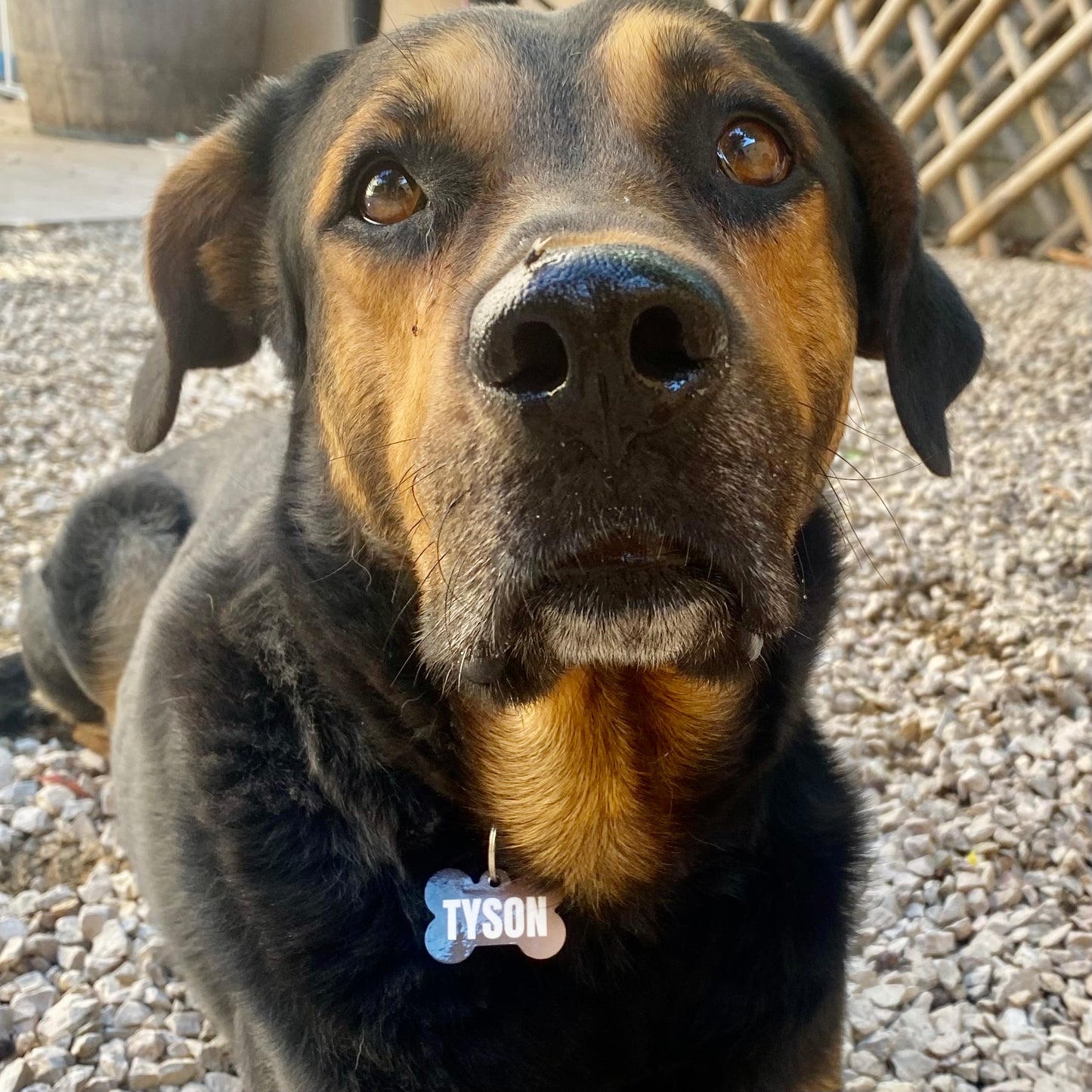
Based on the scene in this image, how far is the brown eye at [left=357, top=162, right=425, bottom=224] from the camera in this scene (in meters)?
1.92

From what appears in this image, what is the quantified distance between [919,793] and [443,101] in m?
2.28

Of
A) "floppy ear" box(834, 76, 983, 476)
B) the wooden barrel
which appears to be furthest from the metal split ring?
the wooden barrel

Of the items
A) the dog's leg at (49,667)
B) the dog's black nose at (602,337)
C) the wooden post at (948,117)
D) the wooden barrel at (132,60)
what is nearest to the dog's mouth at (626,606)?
the dog's black nose at (602,337)

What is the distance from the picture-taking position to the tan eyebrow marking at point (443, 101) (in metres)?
1.86

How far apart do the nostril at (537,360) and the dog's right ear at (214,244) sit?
1.15 m

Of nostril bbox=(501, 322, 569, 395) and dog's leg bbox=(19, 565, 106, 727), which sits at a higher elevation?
nostril bbox=(501, 322, 569, 395)

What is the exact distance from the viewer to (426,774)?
6.06ft

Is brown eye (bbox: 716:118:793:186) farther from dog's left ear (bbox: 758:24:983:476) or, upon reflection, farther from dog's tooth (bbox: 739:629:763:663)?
dog's tooth (bbox: 739:629:763:663)

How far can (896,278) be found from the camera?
2240 mm

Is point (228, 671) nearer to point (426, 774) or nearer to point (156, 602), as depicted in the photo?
point (426, 774)

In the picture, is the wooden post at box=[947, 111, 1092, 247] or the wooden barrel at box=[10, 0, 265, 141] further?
the wooden barrel at box=[10, 0, 265, 141]

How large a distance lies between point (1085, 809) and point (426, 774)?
2.06 metres

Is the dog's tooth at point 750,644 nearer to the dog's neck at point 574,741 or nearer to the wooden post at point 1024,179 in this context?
the dog's neck at point 574,741

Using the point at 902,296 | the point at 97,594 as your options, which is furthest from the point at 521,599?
the point at 97,594
